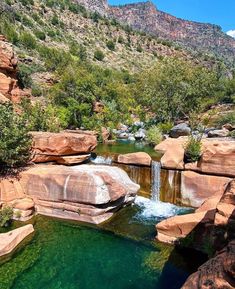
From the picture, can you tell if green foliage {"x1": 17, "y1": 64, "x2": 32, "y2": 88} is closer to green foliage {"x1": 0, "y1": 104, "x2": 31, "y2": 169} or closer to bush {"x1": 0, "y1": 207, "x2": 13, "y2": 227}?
green foliage {"x1": 0, "y1": 104, "x2": 31, "y2": 169}

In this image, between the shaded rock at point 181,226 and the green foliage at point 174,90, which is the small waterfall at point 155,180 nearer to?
the shaded rock at point 181,226

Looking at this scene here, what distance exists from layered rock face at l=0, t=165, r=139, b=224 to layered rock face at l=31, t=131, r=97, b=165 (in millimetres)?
926

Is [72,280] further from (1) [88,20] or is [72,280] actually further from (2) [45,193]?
(1) [88,20]

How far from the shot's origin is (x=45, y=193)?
15.6m

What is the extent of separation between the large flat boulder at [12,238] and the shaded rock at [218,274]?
830 centimetres

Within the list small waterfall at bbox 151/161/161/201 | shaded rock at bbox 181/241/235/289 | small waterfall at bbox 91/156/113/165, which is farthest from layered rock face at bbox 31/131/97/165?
shaded rock at bbox 181/241/235/289

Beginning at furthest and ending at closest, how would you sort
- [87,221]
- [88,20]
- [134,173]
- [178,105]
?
[88,20], [178,105], [134,173], [87,221]

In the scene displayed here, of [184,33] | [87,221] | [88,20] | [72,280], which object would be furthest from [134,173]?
[184,33]

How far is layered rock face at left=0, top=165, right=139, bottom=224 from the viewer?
48.2 feet

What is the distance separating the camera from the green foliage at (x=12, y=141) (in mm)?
15828

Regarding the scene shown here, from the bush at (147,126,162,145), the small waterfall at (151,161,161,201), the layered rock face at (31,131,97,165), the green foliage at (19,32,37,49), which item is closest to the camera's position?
the layered rock face at (31,131,97,165)

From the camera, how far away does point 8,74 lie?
1230 inches

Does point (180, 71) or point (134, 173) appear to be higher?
point (180, 71)

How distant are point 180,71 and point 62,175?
3050 cm
